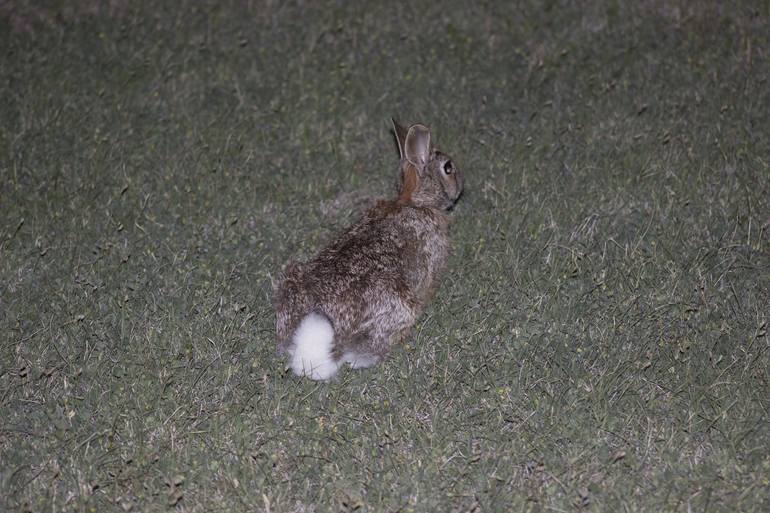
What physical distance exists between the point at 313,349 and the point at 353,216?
1943mm

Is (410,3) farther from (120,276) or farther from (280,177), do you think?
(120,276)

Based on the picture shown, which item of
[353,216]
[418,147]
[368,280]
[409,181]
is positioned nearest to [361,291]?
[368,280]

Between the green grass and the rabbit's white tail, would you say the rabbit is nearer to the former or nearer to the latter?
the rabbit's white tail

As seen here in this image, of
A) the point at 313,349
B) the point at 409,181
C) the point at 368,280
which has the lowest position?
the point at 409,181

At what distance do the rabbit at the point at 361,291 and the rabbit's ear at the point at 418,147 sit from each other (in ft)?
1.27

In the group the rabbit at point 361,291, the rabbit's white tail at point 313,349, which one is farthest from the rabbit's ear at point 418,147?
the rabbit's white tail at point 313,349

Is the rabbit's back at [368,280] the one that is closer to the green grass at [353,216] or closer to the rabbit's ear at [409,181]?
the green grass at [353,216]

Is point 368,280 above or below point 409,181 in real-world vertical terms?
above

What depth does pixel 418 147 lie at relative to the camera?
6594 mm

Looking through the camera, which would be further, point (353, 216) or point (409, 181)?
point (353, 216)

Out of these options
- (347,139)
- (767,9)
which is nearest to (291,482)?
(347,139)

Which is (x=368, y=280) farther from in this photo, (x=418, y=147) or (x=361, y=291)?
(x=418, y=147)

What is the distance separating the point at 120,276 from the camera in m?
6.24

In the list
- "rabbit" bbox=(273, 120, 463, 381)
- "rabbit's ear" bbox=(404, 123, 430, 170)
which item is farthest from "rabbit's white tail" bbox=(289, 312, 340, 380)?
"rabbit's ear" bbox=(404, 123, 430, 170)
